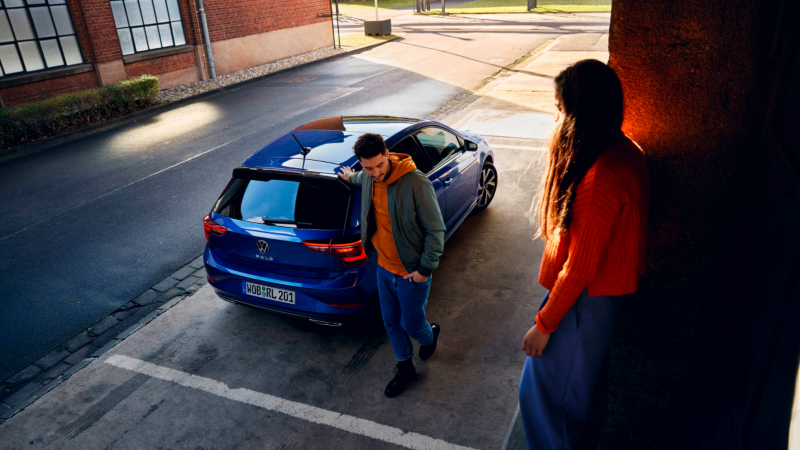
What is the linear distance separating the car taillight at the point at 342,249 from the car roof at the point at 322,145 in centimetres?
65

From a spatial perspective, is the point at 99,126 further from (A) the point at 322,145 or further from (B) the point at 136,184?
(A) the point at 322,145

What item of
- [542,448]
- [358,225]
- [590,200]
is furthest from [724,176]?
[358,225]

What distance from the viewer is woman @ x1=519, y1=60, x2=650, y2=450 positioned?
2.19m

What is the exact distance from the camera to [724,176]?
2521 mm

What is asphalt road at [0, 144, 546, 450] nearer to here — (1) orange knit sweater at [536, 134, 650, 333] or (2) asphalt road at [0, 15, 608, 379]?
(2) asphalt road at [0, 15, 608, 379]

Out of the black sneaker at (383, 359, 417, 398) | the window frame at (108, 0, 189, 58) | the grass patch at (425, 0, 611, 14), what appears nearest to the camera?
the black sneaker at (383, 359, 417, 398)

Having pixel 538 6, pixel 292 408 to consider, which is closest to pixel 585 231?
pixel 292 408

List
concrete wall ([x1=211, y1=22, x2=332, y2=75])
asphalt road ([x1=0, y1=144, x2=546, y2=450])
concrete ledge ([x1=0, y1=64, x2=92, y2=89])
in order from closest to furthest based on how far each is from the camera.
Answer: asphalt road ([x1=0, y1=144, x2=546, y2=450]) < concrete ledge ([x1=0, y1=64, x2=92, y2=89]) < concrete wall ([x1=211, y1=22, x2=332, y2=75])

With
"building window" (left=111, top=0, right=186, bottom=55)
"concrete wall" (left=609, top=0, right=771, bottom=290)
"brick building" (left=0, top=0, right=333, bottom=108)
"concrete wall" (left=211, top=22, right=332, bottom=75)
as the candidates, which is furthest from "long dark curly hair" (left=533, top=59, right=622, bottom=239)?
"concrete wall" (left=211, top=22, right=332, bottom=75)

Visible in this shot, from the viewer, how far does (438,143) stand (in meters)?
6.18

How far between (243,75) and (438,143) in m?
16.6

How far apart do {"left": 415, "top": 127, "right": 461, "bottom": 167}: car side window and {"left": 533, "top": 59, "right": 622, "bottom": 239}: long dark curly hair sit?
139 inches

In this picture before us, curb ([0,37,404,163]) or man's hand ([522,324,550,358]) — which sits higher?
man's hand ([522,324,550,358])

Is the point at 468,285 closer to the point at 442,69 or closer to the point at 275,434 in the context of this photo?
the point at 275,434
